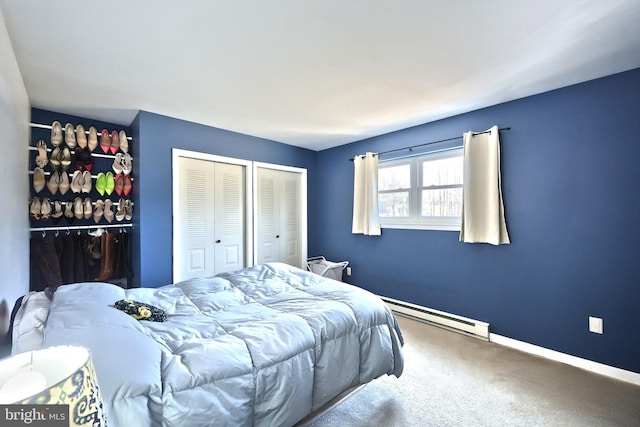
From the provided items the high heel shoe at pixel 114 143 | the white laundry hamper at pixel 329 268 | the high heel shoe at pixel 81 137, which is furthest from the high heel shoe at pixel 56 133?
the white laundry hamper at pixel 329 268

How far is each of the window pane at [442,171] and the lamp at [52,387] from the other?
340cm

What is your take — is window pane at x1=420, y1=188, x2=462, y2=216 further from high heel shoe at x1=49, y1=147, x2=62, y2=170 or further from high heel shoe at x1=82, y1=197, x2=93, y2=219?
high heel shoe at x1=49, y1=147, x2=62, y2=170

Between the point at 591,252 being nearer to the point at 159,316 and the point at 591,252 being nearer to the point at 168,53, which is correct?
the point at 159,316

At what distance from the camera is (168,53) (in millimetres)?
2006

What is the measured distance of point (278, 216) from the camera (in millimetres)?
4508

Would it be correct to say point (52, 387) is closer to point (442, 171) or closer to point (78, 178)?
point (78, 178)

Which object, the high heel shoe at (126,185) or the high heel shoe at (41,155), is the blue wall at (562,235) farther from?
the high heel shoe at (41,155)

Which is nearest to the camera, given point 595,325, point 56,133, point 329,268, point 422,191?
point 595,325

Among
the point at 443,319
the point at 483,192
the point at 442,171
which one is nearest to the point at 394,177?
the point at 442,171

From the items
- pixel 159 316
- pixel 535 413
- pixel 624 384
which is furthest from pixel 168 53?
pixel 624 384

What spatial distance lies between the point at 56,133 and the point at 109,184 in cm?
66

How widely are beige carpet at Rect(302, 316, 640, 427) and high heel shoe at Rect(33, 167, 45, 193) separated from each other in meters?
3.26

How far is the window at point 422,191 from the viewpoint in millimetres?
3268

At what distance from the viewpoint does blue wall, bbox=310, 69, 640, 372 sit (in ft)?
7.32
